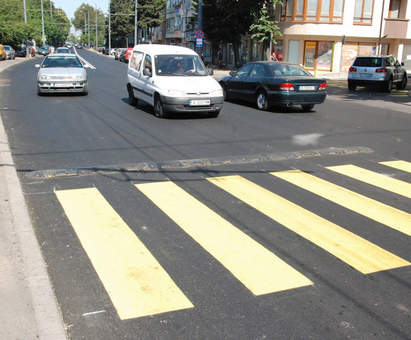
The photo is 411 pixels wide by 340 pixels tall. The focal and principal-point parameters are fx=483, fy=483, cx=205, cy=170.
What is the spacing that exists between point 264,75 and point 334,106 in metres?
3.77

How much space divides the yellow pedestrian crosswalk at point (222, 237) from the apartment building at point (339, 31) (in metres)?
33.2

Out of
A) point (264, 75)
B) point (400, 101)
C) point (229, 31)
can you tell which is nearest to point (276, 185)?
point (264, 75)

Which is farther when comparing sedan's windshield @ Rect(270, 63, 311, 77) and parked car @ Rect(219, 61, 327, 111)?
sedan's windshield @ Rect(270, 63, 311, 77)

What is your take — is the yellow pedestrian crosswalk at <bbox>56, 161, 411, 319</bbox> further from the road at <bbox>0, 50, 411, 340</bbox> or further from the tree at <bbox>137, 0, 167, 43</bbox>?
the tree at <bbox>137, 0, 167, 43</bbox>

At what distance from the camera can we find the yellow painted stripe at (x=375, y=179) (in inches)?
279

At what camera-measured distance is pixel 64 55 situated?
60.1 ft

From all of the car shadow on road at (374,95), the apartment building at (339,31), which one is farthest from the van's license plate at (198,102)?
the apartment building at (339,31)

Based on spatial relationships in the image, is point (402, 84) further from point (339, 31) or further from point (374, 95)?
point (339, 31)

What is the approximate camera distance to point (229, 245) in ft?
16.3


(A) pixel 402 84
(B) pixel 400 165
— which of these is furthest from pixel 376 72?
(B) pixel 400 165

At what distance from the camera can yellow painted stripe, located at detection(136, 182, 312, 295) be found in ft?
13.9

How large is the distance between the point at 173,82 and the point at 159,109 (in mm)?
830

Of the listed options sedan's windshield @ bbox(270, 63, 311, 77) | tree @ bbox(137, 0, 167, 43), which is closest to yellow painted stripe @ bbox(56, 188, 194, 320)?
sedan's windshield @ bbox(270, 63, 311, 77)

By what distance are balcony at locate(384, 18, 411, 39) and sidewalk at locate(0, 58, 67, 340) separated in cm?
3873
